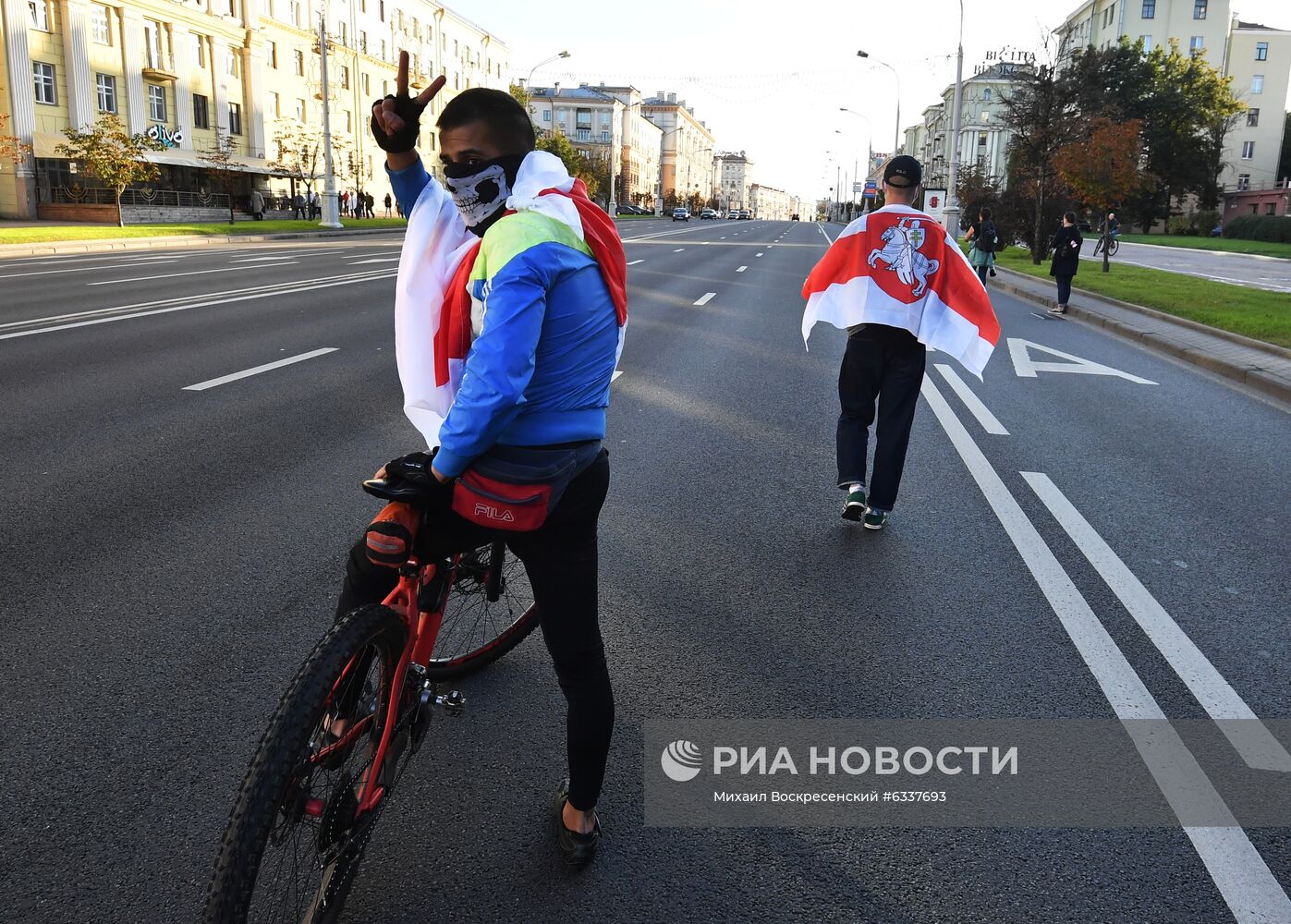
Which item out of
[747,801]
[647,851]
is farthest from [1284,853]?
[647,851]

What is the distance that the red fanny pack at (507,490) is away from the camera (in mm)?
2309

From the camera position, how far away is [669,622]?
4188 mm

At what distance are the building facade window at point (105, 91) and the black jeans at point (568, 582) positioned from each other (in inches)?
2040

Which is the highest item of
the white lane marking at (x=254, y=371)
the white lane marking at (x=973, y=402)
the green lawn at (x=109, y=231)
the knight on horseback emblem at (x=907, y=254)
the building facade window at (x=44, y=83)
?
the building facade window at (x=44, y=83)

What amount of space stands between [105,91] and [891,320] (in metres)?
51.4

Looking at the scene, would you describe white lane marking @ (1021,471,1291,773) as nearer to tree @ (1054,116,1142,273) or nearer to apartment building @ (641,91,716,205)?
tree @ (1054,116,1142,273)

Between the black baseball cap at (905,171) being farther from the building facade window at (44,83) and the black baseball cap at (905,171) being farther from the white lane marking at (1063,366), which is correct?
the building facade window at (44,83)

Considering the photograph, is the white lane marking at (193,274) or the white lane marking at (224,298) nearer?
the white lane marking at (224,298)

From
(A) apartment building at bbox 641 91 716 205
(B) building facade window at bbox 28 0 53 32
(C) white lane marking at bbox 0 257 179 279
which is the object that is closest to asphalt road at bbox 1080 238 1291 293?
(C) white lane marking at bbox 0 257 179 279

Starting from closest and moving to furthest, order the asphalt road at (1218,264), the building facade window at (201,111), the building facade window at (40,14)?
the asphalt road at (1218,264), the building facade window at (40,14), the building facade window at (201,111)

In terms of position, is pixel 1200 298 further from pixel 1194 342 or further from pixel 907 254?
pixel 907 254

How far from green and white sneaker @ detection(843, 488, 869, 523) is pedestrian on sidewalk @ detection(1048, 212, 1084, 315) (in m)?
13.9

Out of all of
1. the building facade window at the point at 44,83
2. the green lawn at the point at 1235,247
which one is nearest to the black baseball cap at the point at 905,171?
the green lawn at the point at 1235,247

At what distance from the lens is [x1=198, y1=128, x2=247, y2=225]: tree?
41875 mm
